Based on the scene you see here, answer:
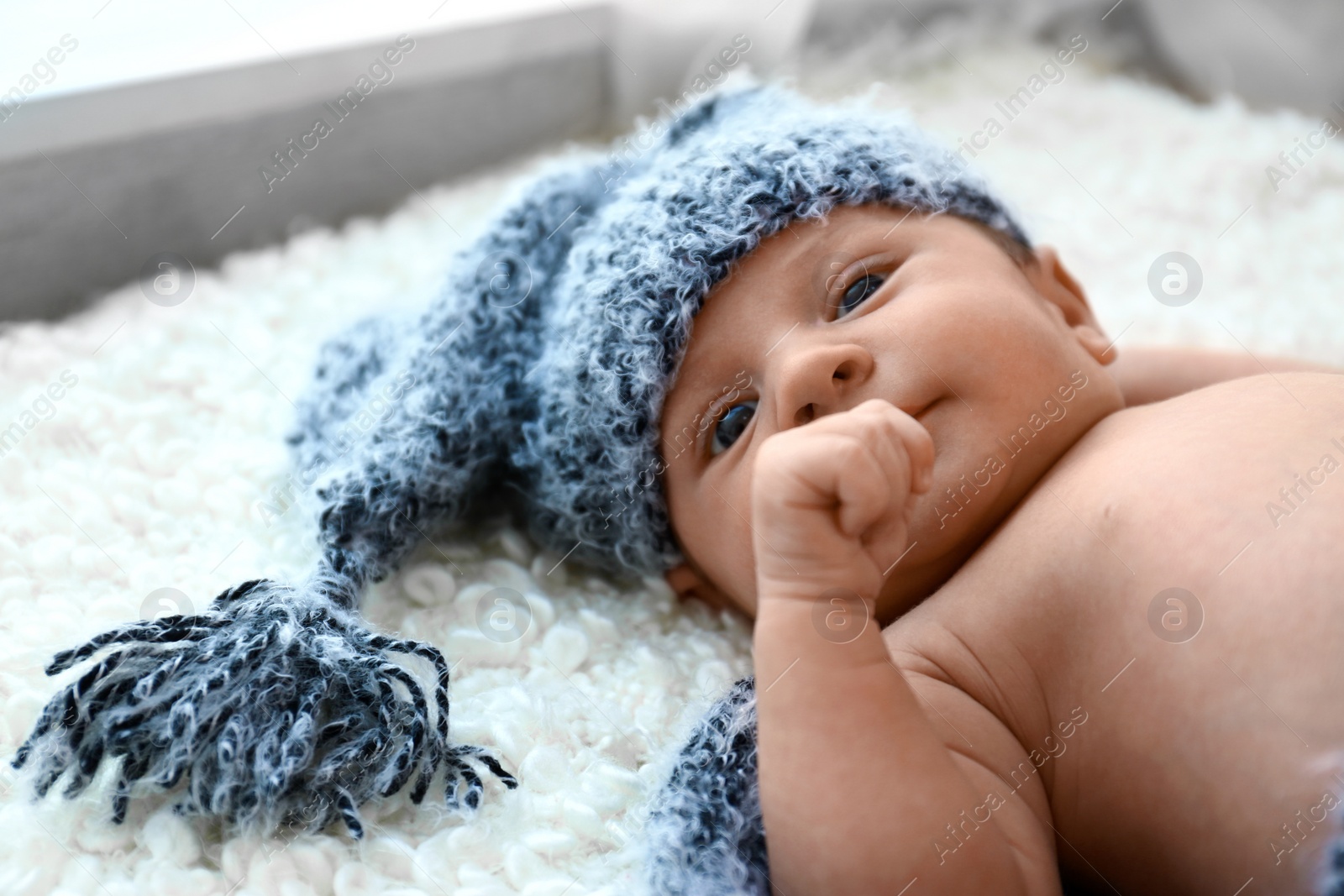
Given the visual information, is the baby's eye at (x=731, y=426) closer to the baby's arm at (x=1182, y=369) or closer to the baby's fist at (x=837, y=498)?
the baby's fist at (x=837, y=498)

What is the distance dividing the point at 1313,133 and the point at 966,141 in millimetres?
565

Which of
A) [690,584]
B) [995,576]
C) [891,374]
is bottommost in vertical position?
[690,584]

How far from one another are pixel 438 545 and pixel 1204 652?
0.75 meters

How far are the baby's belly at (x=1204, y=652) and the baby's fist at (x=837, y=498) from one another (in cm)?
21

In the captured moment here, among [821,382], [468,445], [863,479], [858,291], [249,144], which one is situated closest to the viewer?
[863,479]

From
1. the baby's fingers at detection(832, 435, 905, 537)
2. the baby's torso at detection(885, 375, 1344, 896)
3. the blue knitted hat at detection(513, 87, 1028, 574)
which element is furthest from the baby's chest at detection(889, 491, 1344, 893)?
the blue knitted hat at detection(513, 87, 1028, 574)

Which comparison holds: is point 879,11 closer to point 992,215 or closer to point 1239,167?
point 1239,167

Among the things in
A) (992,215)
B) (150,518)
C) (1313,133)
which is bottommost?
(1313,133)

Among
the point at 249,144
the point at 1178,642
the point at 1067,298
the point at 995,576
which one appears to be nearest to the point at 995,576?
the point at 995,576

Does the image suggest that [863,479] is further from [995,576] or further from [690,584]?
[690,584]

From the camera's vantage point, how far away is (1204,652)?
0.83 meters

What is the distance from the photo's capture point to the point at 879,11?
208 centimetres

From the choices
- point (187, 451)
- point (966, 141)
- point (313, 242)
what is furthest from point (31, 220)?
point (966, 141)

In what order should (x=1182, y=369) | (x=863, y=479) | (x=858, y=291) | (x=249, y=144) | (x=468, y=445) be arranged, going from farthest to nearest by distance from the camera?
(x=249, y=144) < (x=1182, y=369) < (x=468, y=445) < (x=858, y=291) < (x=863, y=479)
